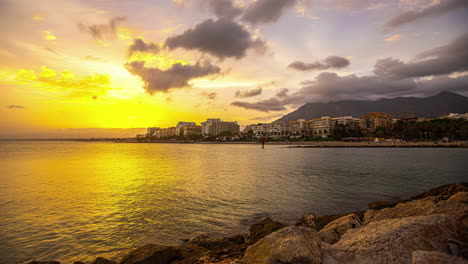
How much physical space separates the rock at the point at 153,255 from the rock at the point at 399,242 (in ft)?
10.7

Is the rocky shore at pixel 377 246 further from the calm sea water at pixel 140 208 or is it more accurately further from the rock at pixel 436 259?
the calm sea water at pixel 140 208

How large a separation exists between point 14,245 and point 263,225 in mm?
7573

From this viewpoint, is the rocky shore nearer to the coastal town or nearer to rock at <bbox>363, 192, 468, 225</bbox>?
rock at <bbox>363, 192, 468, 225</bbox>

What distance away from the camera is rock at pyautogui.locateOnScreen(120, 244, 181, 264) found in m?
4.79

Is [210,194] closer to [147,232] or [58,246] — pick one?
[147,232]

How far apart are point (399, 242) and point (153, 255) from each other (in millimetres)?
4569

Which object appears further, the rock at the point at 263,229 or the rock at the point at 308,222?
the rock at the point at 308,222

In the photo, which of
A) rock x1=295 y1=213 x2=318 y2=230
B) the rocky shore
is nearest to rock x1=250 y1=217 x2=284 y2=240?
rock x1=295 y1=213 x2=318 y2=230

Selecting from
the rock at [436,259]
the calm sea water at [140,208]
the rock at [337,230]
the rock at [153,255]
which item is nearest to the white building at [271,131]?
the calm sea water at [140,208]

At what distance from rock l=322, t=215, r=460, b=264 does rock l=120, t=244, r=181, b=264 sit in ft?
10.7

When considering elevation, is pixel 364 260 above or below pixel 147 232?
above

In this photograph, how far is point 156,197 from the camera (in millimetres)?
12219

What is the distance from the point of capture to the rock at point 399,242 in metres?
3.24

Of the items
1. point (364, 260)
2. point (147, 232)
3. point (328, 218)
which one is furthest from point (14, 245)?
point (328, 218)
